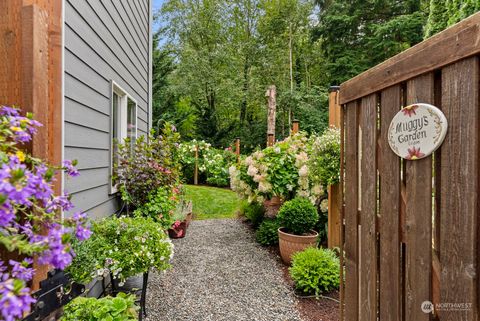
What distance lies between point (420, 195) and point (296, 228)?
115 inches

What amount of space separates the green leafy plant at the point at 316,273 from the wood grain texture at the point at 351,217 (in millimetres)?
1378

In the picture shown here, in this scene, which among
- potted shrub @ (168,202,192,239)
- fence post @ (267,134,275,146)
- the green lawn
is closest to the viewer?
potted shrub @ (168,202,192,239)

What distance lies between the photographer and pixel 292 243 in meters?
3.73

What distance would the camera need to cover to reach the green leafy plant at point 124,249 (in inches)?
86.1

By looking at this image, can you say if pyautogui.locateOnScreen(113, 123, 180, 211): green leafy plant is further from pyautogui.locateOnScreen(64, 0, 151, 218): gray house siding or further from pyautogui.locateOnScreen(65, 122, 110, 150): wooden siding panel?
pyautogui.locateOnScreen(65, 122, 110, 150): wooden siding panel

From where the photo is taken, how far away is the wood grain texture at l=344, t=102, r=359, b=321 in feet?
5.30

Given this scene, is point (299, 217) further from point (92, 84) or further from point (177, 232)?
point (92, 84)

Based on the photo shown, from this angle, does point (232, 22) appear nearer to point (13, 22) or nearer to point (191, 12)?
point (191, 12)

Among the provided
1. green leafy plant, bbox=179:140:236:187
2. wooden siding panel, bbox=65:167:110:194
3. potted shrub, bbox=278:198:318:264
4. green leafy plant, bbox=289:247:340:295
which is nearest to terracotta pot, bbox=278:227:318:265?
potted shrub, bbox=278:198:318:264

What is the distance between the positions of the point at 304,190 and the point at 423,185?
3407 millimetres

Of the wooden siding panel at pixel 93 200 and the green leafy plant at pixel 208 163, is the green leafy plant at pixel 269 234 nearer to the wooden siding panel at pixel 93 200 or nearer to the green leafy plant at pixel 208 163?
the wooden siding panel at pixel 93 200

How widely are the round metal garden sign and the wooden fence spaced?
3 centimetres

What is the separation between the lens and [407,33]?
11.1m

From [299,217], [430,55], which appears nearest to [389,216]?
[430,55]
